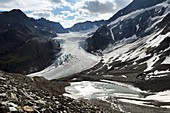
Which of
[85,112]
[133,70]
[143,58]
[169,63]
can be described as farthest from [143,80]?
[85,112]

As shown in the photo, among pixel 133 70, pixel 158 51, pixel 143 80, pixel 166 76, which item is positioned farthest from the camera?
pixel 158 51

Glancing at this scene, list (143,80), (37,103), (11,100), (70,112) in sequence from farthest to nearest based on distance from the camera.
Answer: 1. (143,80)
2. (70,112)
3. (37,103)
4. (11,100)

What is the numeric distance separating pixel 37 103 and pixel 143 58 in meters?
180

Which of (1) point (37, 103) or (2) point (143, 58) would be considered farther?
(2) point (143, 58)

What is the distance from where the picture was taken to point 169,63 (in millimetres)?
147750

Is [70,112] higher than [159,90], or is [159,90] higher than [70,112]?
[70,112]

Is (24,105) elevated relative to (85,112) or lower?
elevated

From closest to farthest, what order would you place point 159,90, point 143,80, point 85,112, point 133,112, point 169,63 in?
point 85,112 < point 133,112 < point 159,90 < point 143,80 < point 169,63

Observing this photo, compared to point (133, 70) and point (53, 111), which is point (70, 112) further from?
point (133, 70)

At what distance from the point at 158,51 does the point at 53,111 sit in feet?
595

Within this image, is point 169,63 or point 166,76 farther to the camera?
point 169,63

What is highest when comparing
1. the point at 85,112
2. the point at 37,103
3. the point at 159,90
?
the point at 37,103

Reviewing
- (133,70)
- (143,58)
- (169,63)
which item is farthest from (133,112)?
(143,58)

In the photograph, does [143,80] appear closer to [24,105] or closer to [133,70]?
[133,70]
